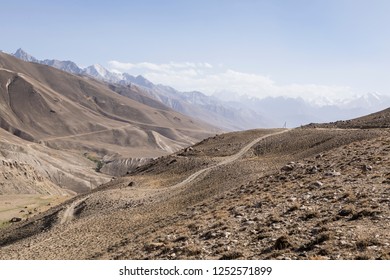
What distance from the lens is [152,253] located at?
70.9ft

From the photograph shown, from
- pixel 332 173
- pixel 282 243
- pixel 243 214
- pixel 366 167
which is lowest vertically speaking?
pixel 243 214

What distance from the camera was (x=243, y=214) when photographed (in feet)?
82.0

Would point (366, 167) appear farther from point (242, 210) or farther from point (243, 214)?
point (243, 214)

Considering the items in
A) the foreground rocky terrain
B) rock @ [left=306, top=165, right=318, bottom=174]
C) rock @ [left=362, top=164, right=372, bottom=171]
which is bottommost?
the foreground rocky terrain

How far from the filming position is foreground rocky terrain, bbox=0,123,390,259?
18.0m

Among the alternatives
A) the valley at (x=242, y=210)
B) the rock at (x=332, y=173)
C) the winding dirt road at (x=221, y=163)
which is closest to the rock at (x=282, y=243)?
the valley at (x=242, y=210)

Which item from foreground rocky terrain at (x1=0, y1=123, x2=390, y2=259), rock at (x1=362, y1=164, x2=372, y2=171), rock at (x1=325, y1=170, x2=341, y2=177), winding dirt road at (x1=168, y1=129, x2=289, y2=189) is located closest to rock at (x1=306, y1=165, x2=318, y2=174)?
foreground rocky terrain at (x1=0, y1=123, x2=390, y2=259)

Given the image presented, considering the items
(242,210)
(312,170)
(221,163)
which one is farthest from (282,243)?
(221,163)

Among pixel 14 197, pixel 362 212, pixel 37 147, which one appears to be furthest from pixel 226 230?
pixel 37 147

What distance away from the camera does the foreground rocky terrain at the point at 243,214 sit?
1805 centimetres

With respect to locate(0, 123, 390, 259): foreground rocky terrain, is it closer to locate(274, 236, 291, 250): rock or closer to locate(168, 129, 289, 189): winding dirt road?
locate(274, 236, 291, 250): rock

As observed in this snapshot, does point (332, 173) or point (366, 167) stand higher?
point (366, 167)

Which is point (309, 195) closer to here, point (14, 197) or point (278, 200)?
point (278, 200)

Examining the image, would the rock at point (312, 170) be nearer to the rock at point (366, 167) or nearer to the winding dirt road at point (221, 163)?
the rock at point (366, 167)
